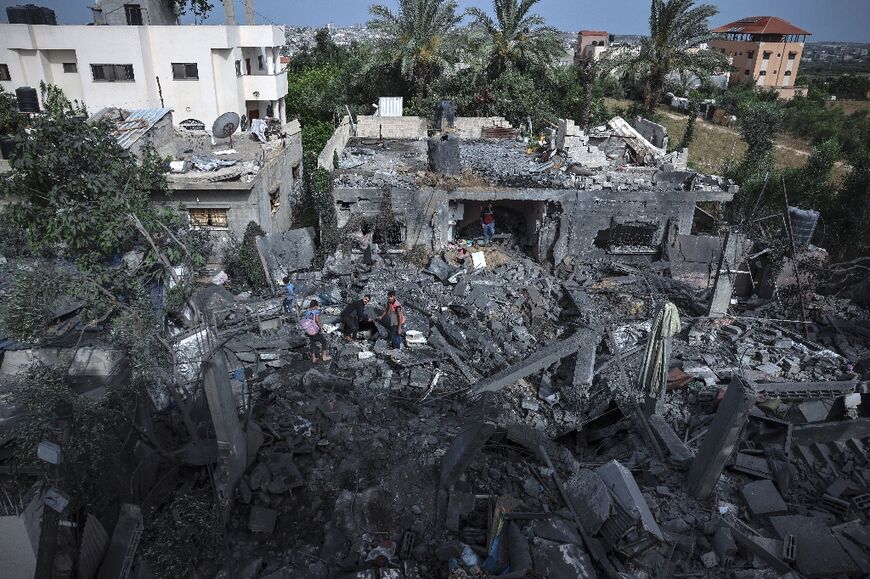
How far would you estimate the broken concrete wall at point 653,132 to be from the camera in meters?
20.8

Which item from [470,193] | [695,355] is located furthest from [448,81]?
[695,355]

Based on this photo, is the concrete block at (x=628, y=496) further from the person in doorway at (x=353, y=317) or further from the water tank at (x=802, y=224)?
the water tank at (x=802, y=224)

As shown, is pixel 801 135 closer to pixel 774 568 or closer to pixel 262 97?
pixel 262 97

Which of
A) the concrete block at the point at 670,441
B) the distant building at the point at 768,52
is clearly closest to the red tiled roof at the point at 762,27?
the distant building at the point at 768,52

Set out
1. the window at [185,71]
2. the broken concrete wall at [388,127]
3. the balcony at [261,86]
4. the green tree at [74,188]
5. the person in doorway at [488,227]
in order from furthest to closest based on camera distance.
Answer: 1. the balcony at [261,86]
2. the window at [185,71]
3. the broken concrete wall at [388,127]
4. the person in doorway at [488,227]
5. the green tree at [74,188]

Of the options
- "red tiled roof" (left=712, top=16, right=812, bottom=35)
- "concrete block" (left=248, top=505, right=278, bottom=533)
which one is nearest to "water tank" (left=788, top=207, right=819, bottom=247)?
"concrete block" (left=248, top=505, right=278, bottom=533)

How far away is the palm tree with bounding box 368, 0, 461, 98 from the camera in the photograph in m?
24.8

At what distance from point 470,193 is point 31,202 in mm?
10124

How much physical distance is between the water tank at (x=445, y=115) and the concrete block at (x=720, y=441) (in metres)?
17.8

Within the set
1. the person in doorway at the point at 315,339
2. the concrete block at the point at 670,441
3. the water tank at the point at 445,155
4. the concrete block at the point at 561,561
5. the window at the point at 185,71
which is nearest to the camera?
the concrete block at the point at 561,561

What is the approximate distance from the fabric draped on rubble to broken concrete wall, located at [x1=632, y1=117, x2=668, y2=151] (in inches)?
582

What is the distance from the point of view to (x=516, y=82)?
25234mm

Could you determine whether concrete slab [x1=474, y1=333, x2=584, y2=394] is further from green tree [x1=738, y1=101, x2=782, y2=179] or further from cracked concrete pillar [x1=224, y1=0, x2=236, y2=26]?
cracked concrete pillar [x1=224, y1=0, x2=236, y2=26]

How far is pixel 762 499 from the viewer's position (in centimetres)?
636
